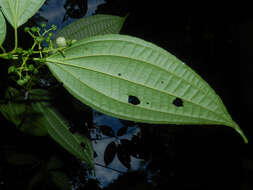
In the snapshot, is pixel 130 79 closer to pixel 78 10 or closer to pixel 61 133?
pixel 61 133

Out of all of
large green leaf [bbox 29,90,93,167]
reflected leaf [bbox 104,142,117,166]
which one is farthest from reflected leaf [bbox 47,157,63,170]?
large green leaf [bbox 29,90,93,167]

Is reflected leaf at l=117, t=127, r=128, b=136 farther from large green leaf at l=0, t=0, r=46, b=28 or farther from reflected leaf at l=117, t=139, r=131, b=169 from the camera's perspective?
large green leaf at l=0, t=0, r=46, b=28

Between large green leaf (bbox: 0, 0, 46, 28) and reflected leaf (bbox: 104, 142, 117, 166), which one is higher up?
large green leaf (bbox: 0, 0, 46, 28)

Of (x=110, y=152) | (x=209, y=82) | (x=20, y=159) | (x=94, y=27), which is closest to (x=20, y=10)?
(x=94, y=27)

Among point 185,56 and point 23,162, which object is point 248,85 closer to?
point 185,56

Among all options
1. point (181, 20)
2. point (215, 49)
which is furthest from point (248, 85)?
point (181, 20)
